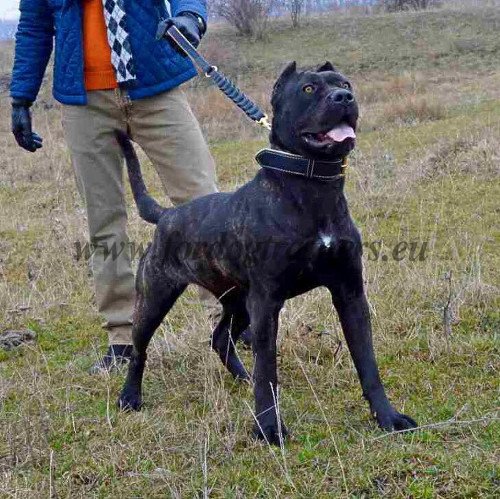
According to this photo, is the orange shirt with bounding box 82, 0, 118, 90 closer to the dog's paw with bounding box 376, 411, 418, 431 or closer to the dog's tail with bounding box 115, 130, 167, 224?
the dog's tail with bounding box 115, 130, 167, 224

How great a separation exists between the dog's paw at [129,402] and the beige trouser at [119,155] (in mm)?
809

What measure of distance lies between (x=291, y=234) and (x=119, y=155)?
1.88 metres

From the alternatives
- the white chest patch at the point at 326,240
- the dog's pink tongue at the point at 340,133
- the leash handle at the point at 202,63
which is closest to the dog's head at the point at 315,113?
the dog's pink tongue at the point at 340,133

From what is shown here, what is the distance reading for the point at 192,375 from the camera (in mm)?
4066

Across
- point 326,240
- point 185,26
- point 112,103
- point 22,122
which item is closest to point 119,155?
point 112,103

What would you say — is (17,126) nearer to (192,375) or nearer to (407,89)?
(192,375)

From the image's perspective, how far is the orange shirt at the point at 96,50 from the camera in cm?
426

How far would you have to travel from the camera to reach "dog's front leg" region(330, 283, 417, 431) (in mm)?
3203

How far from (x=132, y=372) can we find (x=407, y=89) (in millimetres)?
16201

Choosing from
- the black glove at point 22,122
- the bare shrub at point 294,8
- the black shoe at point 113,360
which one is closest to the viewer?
the black shoe at point 113,360

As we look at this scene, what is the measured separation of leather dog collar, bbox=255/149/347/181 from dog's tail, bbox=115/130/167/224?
88 cm

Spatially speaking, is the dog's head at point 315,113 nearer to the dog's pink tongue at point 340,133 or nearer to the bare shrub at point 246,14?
the dog's pink tongue at point 340,133

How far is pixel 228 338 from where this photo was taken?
399 centimetres

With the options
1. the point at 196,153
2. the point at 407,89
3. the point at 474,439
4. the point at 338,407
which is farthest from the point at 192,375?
the point at 407,89
